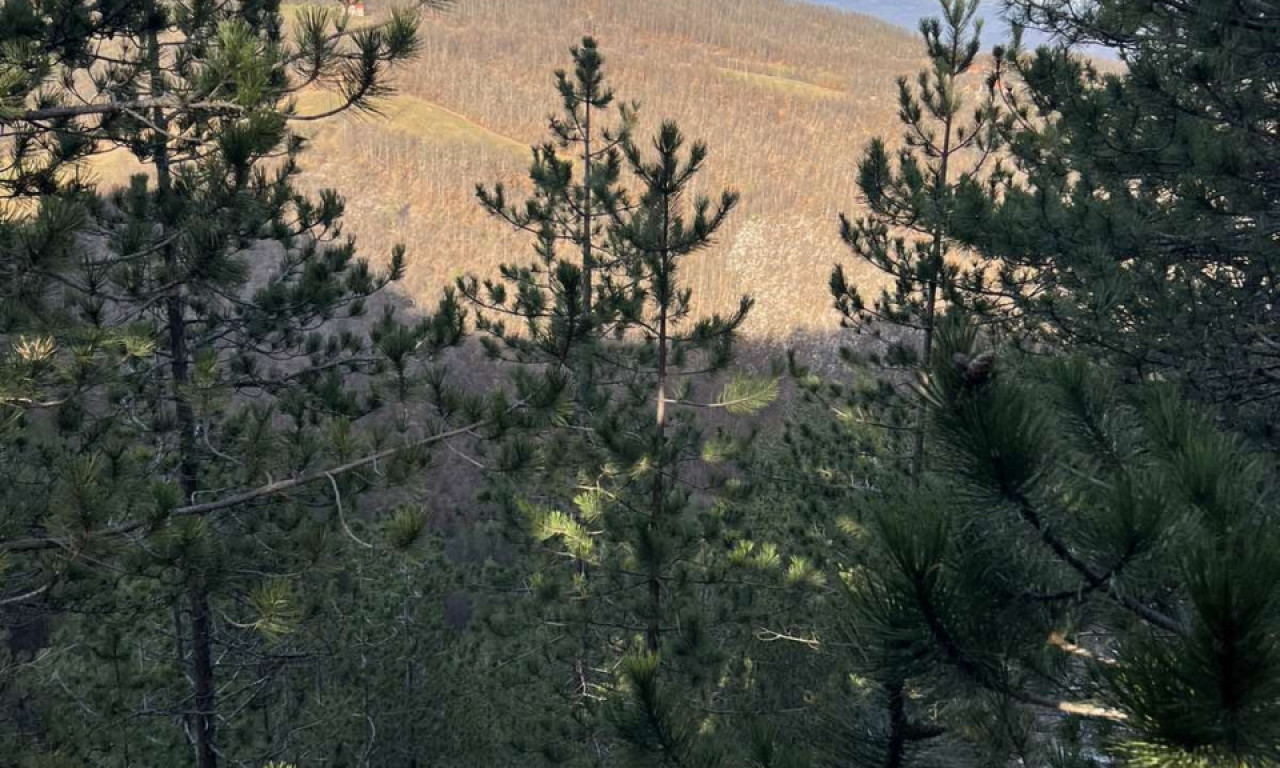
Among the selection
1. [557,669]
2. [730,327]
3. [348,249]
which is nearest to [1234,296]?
[730,327]

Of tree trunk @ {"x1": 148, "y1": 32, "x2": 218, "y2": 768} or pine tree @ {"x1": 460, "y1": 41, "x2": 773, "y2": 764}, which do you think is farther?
tree trunk @ {"x1": 148, "y1": 32, "x2": 218, "y2": 768}

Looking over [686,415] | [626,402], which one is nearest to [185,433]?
[686,415]

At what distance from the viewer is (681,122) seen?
6362 centimetres

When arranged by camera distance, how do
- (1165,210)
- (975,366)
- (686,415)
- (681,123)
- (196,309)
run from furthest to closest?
(681,123), (686,415), (196,309), (1165,210), (975,366)

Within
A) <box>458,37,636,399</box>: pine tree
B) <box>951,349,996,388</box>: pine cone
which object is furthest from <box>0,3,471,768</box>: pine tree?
<box>951,349,996,388</box>: pine cone

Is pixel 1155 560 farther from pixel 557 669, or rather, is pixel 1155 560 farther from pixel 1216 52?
pixel 557 669

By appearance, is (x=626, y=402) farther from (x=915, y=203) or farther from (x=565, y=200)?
(x=915, y=203)

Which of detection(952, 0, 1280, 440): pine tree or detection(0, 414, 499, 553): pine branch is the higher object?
detection(952, 0, 1280, 440): pine tree

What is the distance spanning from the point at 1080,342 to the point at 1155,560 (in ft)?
15.5

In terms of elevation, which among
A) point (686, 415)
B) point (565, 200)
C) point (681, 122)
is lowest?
point (686, 415)

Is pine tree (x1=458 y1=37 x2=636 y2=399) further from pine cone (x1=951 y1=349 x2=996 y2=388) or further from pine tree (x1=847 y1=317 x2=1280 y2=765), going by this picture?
pine cone (x1=951 y1=349 x2=996 y2=388)

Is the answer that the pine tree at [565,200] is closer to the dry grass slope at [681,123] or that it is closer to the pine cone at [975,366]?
the pine cone at [975,366]

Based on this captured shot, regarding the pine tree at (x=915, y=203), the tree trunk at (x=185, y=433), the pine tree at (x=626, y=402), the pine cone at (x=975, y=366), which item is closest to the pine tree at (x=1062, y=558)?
the pine cone at (x=975, y=366)

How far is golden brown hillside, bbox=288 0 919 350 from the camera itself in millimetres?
57656
